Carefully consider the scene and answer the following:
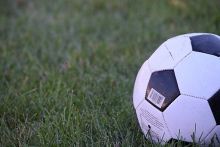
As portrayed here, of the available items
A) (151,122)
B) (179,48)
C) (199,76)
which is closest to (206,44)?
(179,48)

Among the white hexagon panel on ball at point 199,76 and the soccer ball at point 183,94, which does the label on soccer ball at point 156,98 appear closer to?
the soccer ball at point 183,94

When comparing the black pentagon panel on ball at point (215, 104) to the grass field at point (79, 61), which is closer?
the black pentagon panel on ball at point (215, 104)

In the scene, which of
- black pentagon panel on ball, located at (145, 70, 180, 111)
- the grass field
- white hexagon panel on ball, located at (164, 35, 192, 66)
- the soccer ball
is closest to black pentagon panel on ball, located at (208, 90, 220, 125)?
the soccer ball

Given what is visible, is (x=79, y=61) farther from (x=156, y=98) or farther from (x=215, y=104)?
(x=215, y=104)

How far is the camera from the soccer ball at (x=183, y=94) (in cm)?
227

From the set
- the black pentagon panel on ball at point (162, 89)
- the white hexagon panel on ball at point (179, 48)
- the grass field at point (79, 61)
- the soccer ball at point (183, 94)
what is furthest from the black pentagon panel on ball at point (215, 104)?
the grass field at point (79, 61)

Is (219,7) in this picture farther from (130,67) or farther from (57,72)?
(57,72)

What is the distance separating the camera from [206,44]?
2455mm

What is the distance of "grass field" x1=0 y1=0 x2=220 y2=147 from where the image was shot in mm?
2635

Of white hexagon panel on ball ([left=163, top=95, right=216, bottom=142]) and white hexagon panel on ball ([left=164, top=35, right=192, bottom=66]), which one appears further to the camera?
white hexagon panel on ball ([left=164, top=35, right=192, bottom=66])

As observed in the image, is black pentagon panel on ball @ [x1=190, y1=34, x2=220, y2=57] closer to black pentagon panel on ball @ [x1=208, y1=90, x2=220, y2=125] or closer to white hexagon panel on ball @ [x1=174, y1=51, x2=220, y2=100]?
white hexagon panel on ball @ [x1=174, y1=51, x2=220, y2=100]

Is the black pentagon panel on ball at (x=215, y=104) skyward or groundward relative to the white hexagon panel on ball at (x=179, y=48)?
groundward

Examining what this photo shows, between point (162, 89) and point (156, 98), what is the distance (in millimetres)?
57

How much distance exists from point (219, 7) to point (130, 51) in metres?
1.28
